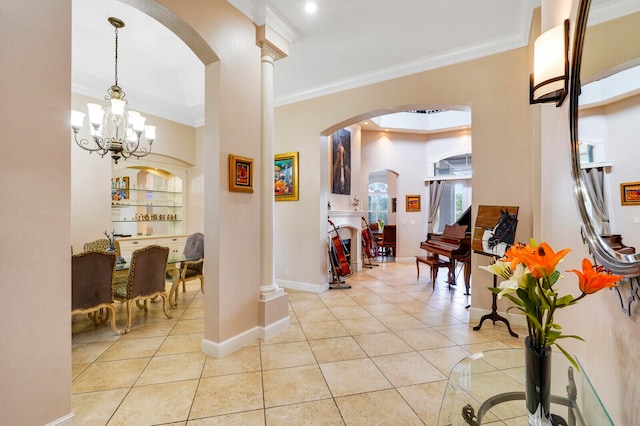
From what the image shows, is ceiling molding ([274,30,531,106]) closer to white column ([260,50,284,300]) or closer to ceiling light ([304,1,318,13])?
white column ([260,50,284,300])

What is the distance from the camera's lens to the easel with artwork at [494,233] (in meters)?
2.93

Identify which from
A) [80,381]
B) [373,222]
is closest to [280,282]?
[80,381]

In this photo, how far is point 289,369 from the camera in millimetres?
2391

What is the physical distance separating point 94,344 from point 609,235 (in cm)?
407

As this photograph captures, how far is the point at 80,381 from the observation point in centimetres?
220

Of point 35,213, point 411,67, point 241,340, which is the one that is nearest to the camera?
point 35,213

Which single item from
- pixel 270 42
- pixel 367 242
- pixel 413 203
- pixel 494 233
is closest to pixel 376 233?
pixel 413 203

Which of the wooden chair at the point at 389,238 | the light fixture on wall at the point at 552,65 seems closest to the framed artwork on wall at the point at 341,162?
the wooden chair at the point at 389,238

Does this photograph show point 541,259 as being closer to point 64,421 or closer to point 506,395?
point 506,395

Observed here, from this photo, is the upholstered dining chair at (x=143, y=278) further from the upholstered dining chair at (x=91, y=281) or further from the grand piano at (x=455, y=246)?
the grand piano at (x=455, y=246)

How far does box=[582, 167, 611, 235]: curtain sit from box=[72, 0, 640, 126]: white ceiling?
102 inches

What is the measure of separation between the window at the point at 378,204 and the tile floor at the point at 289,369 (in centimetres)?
671

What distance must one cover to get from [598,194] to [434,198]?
741cm

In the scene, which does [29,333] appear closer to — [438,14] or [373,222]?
[438,14]
